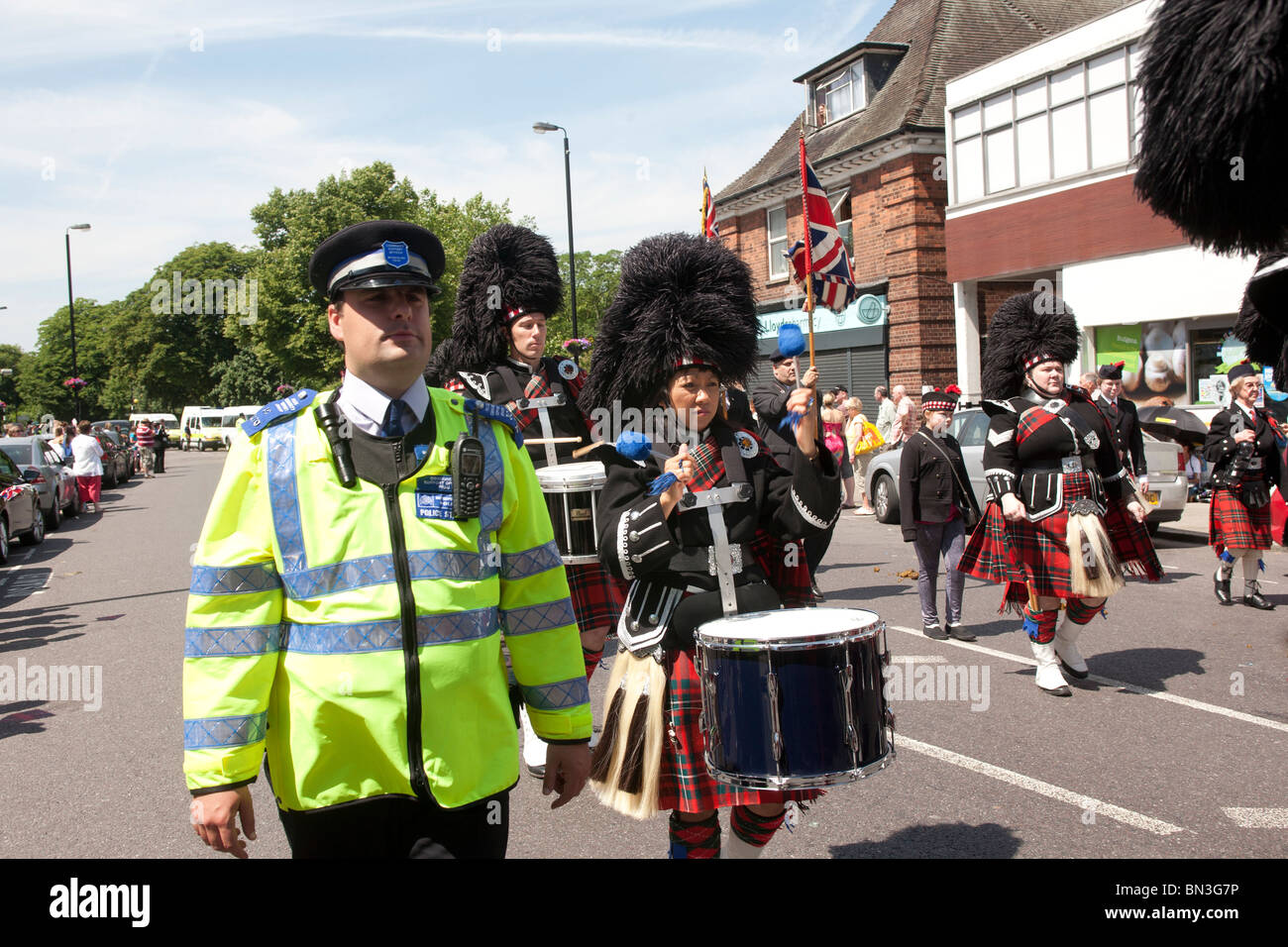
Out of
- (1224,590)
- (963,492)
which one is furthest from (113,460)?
(1224,590)

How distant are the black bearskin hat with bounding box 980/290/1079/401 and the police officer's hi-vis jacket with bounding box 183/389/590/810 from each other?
5.14 meters

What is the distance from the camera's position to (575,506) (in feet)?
15.5

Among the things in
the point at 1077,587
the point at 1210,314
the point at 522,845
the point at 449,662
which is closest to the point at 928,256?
the point at 1210,314

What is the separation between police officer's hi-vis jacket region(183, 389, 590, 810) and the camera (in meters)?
2.30

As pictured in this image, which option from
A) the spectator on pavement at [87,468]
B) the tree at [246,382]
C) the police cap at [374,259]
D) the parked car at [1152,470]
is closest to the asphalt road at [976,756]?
the police cap at [374,259]

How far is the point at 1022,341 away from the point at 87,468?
2123 cm

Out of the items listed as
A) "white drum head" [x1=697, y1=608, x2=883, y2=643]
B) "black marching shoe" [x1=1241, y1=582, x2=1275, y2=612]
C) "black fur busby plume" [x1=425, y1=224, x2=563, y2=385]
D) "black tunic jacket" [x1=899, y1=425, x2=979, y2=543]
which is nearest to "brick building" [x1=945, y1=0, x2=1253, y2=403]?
"black marching shoe" [x1=1241, y1=582, x2=1275, y2=612]

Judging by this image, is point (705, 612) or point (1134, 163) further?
point (705, 612)

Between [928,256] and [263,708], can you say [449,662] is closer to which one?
[263,708]

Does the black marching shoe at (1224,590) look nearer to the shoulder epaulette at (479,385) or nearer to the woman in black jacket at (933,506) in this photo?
the woman in black jacket at (933,506)

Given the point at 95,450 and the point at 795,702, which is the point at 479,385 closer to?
the point at 795,702

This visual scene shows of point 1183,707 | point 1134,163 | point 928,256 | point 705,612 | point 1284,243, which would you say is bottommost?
point 1183,707
